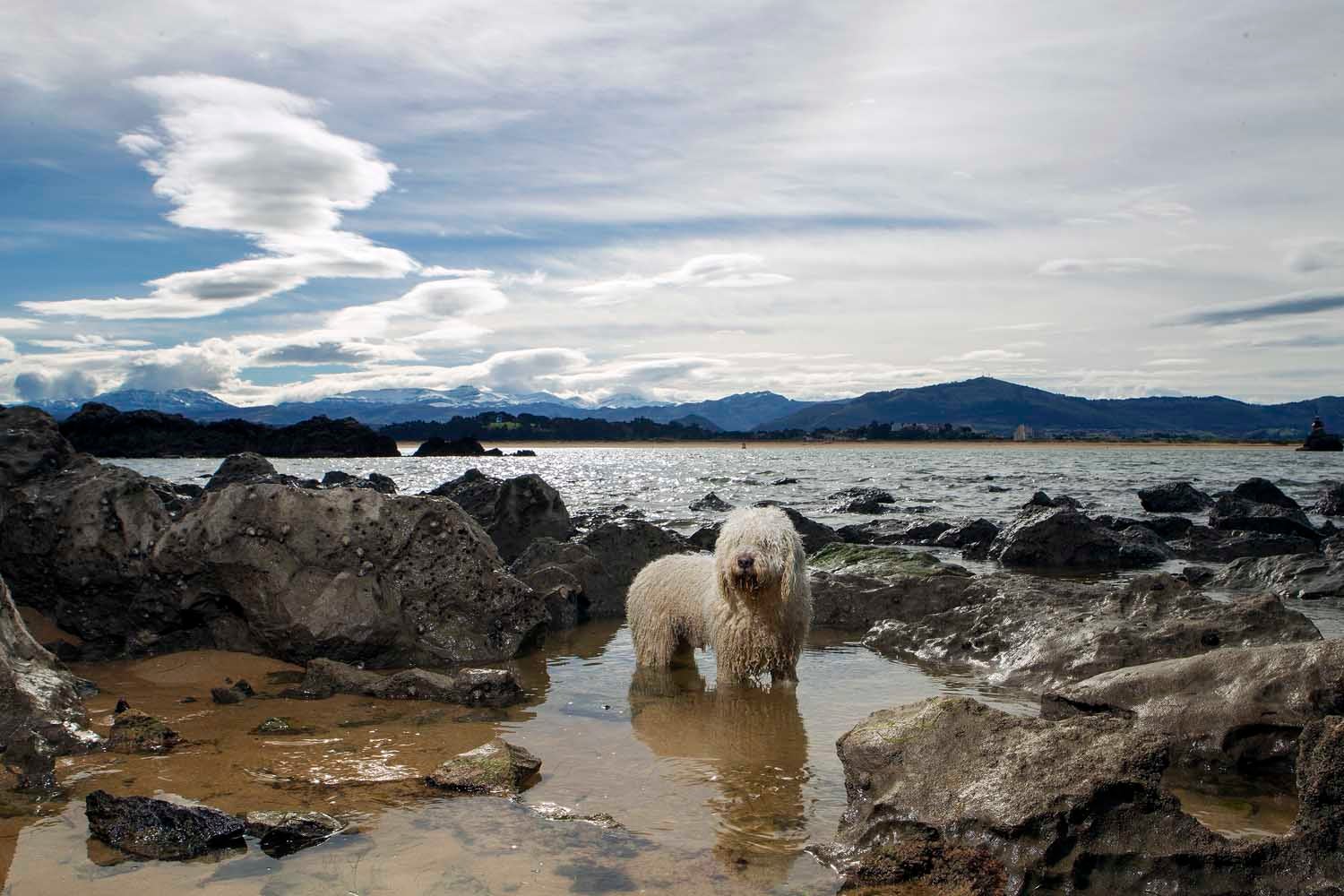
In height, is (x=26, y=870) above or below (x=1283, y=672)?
below

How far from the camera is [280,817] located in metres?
5.61

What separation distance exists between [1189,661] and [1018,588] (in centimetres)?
499

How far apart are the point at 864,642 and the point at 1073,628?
2806 millimetres

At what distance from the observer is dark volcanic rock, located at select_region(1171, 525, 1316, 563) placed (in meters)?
20.5

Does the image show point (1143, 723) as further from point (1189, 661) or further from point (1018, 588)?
point (1018, 588)

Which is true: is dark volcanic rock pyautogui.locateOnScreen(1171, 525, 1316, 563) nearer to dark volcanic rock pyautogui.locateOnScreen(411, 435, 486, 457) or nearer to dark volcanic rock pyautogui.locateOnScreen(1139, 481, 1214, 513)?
dark volcanic rock pyautogui.locateOnScreen(1139, 481, 1214, 513)

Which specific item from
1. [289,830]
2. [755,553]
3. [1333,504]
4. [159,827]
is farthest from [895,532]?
[159,827]

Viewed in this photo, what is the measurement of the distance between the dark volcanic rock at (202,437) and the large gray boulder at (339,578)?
314ft

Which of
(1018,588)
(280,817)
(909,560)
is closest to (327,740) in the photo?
(280,817)

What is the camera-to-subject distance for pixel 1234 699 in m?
7.03

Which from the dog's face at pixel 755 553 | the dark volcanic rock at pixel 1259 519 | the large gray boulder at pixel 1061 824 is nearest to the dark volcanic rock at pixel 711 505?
the dark volcanic rock at pixel 1259 519

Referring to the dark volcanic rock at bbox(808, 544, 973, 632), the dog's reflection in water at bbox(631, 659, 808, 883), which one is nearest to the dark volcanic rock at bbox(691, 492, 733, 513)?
the dark volcanic rock at bbox(808, 544, 973, 632)

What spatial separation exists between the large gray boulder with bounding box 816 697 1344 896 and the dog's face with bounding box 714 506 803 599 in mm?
3410

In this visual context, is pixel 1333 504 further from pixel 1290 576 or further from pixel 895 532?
pixel 1290 576
